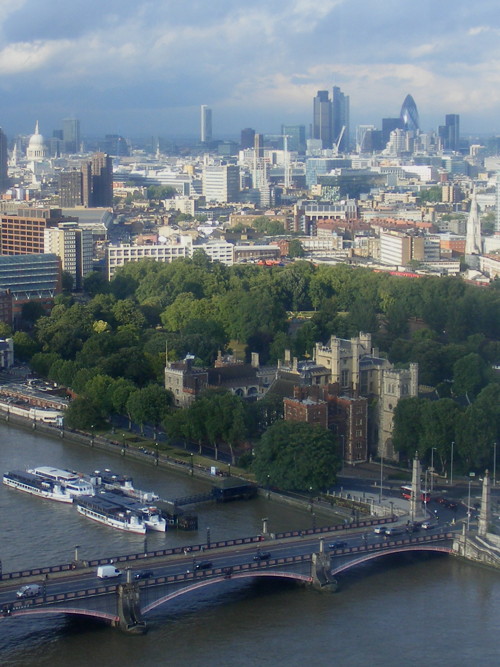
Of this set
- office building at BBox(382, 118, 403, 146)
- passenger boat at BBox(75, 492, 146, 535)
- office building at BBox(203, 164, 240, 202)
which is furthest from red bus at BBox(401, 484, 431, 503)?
office building at BBox(382, 118, 403, 146)

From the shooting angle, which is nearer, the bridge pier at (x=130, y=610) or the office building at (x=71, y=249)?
the bridge pier at (x=130, y=610)

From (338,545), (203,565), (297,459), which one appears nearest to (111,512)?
(297,459)

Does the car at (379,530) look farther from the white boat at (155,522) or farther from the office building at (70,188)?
the office building at (70,188)

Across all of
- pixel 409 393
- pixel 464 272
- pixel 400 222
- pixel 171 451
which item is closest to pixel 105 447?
pixel 171 451

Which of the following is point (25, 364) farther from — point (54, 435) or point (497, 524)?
point (497, 524)

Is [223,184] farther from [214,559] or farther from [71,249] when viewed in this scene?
[214,559]

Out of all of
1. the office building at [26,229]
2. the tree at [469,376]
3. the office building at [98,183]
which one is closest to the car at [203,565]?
the tree at [469,376]
